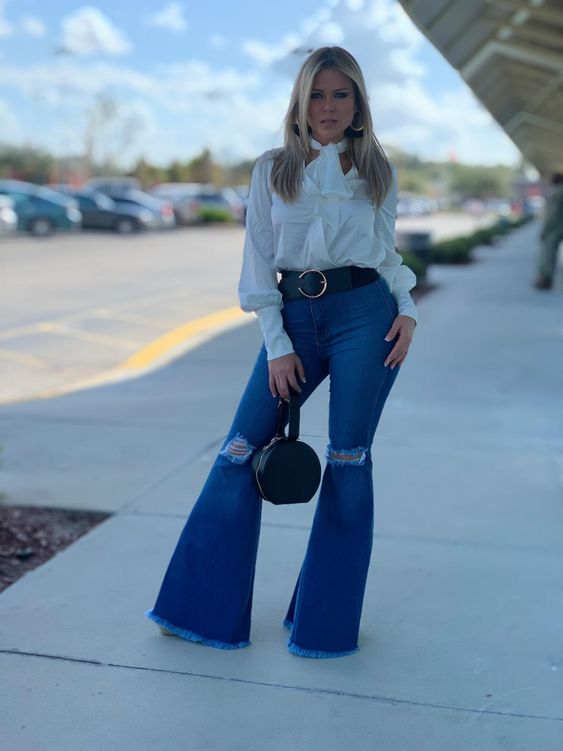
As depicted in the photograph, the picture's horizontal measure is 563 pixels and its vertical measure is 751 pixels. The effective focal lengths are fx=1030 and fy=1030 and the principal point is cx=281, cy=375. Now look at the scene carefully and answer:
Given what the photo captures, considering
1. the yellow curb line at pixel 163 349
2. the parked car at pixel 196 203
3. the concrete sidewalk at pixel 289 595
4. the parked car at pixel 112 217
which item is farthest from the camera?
the parked car at pixel 196 203

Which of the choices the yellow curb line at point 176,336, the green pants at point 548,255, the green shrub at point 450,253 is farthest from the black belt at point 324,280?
the green shrub at point 450,253

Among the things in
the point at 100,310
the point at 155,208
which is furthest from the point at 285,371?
the point at 155,208

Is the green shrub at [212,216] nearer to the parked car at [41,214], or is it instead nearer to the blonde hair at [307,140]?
the parked car at [41,214]

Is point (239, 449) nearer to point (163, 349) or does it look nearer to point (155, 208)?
point (163, 349)

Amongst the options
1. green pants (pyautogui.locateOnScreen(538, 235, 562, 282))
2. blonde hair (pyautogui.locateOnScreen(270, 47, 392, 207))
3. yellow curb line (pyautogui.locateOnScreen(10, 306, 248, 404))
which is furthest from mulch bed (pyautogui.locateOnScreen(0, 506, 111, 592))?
green pants (pyautogui.locateOnScreen(538, 235, 562, 282))

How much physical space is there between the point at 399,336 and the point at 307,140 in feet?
2.09

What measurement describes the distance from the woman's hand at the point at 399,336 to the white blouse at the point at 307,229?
190 millimetres

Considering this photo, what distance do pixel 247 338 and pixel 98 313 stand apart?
341cm

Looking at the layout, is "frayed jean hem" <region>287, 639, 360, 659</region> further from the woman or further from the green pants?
the green pants

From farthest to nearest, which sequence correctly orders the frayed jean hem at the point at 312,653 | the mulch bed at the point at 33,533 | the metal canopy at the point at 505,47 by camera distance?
the metal canopy at the point at 505,47
the mulch bed at the point at 33,533
the frayed jean hem at the point at 312,653

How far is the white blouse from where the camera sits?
9.77 feet

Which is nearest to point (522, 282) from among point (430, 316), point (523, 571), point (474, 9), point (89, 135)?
point (430, 316)

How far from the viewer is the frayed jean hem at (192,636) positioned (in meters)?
3.23

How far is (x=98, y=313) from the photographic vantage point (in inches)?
522
